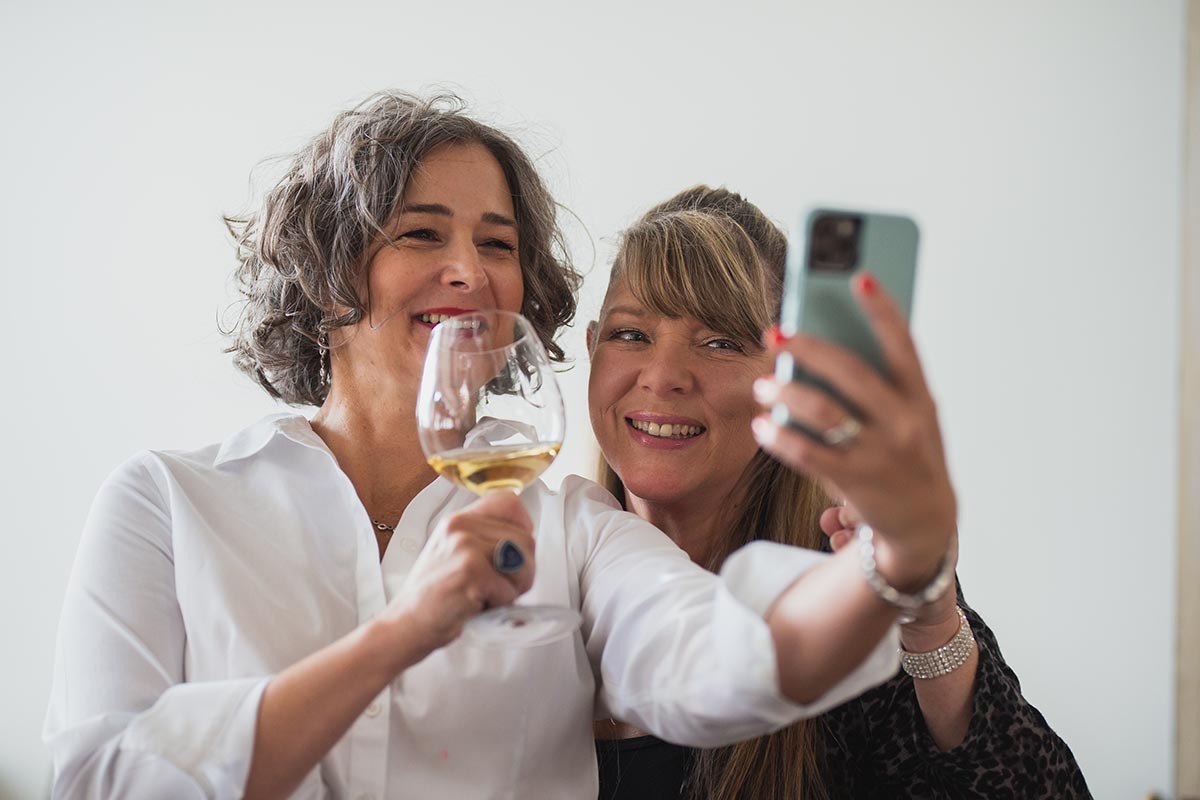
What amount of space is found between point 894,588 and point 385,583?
30.7 inches

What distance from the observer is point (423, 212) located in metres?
1.69

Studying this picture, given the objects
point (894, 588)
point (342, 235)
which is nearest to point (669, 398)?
point (342, 235)

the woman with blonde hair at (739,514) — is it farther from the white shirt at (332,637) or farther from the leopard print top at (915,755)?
the white shirt at (332,637)

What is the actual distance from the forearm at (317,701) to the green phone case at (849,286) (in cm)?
50

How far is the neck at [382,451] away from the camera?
1686 millimetres

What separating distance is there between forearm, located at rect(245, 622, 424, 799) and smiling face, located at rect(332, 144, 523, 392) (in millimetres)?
602

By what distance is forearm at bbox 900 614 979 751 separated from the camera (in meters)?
A: 1.62

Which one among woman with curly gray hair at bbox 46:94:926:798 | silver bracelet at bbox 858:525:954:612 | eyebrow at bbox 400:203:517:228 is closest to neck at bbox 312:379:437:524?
woman with curly gray hair at bbox 46:94:926:798

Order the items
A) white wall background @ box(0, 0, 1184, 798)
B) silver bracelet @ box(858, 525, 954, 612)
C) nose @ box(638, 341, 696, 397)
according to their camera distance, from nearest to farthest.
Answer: silver bracelet @ box(858, 525, 954, 612), nose @ box(638, 341, 696, 397), white wall background @ box(0, 0, 1184, 798)

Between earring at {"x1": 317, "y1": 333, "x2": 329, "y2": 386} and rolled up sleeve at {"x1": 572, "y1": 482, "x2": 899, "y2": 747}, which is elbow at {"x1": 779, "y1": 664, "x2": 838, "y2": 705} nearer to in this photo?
rolled up sleeve at {"x1": 572, "y1": 482, "x2": 899, "y2": 747}

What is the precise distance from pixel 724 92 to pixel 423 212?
7.33 feet

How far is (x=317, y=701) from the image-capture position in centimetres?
112

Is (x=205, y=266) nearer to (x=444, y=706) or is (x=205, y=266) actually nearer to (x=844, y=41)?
(x=844, y=41)

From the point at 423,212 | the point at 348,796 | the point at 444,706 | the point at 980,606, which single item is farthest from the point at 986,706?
the point at 980,606
